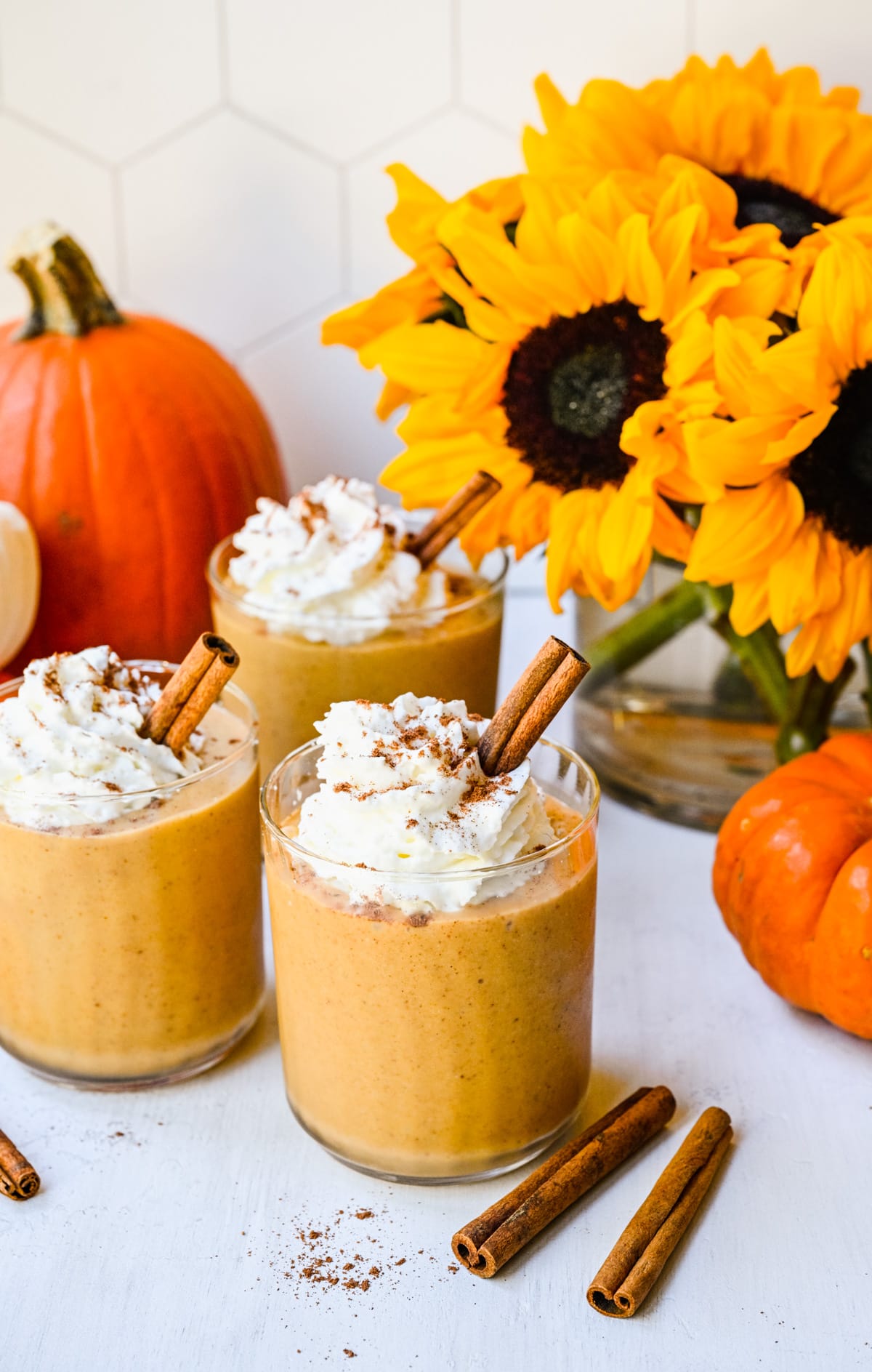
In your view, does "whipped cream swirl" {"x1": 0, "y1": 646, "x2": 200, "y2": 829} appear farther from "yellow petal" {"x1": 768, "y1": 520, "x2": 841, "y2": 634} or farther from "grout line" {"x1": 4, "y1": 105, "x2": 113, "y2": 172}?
"grout line" {"x1": 4, "y1": 105, "x2": 113, "y2": 172}

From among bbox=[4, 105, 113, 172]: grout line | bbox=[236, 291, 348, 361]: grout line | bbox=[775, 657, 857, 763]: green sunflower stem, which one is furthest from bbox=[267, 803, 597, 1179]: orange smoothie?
bbox=[4, 105, 113, 172]: grout line

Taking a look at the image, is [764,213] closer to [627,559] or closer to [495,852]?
[627,559]

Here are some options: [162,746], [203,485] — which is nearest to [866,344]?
[162,746]

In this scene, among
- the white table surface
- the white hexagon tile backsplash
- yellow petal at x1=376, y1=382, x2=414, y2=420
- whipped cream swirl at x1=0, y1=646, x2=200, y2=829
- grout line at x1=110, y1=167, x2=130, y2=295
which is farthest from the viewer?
grout line at x1=110, y1=167, x2=130, y2=295

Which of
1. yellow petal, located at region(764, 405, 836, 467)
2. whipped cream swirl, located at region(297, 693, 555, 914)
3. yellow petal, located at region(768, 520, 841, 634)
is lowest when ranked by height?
whipped cream swirl, located at region(297, 693, 555, 914)

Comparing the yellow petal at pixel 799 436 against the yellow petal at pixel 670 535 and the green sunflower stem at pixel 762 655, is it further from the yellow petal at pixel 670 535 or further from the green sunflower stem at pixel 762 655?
the green sunflower stem at pixel 762 655

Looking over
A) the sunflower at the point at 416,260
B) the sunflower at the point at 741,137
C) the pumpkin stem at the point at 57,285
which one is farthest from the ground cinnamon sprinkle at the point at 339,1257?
the pumpkin stem at the point at 57,285

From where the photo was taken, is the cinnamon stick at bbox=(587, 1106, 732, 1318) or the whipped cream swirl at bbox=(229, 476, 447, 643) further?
the whipped cream swirl at bbox=(229, 476, 447, 643)
